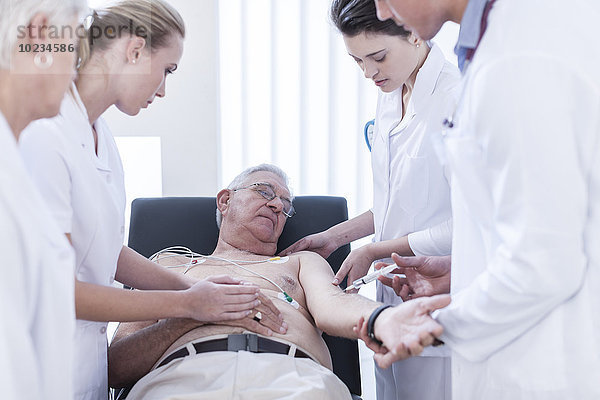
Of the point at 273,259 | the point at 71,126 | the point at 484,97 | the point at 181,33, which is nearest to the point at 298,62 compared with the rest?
the point at 273,259

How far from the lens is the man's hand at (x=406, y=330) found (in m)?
1.19

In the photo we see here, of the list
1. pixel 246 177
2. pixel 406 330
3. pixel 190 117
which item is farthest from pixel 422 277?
pixel 190 117

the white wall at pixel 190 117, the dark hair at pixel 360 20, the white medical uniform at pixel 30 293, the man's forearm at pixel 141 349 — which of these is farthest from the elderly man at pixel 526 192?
the white wall at pixel 190 117

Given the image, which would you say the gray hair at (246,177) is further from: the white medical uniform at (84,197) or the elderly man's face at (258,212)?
the white medical uniform at (84,197)

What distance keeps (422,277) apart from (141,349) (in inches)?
31.8

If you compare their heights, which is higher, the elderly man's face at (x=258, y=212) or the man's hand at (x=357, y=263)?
the elderly man's face at (x=258, y=212)

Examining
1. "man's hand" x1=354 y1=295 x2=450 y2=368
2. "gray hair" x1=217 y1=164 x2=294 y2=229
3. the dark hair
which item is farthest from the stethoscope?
"gray hair" x1=217 y1=164 x2=294 y2=229

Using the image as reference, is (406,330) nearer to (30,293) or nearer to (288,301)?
(288,301)

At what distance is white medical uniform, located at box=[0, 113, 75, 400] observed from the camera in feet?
2.76

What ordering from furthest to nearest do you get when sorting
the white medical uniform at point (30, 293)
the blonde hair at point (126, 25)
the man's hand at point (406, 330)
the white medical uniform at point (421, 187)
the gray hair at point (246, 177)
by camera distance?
the gray hair at point (246, 177) < the white medical uniform at point (421, 187) < the blonde hair at point (126, 25) < the man's hand at point (406, 330) < the white medical uniform at point (30, 293)

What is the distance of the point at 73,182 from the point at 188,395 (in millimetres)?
549

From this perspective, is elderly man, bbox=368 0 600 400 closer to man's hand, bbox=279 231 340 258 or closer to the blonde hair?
the blonde hair

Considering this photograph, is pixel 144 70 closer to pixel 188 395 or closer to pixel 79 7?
pixel 79 7

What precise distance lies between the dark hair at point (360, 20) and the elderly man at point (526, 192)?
560 mm
